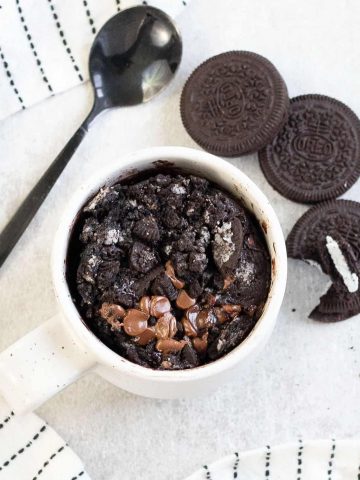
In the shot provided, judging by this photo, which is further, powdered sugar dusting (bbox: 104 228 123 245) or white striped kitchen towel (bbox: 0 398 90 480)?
white striped kitchen towel (bbox: 0 398 90 480)

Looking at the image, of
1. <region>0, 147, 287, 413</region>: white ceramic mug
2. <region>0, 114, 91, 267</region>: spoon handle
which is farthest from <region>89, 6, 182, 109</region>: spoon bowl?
<region>0, 147, 287, 413</region>: white ceramic mug

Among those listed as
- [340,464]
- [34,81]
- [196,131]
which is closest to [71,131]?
[34,81]

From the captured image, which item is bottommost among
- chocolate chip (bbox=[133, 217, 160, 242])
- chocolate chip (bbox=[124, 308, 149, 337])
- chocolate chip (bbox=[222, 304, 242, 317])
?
chocolate chip (bbox=[222, 304, 242, 317])

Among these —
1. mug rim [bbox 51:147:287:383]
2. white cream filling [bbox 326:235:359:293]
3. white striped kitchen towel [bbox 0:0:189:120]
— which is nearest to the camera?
mug rim [bbox 51:147:287:383]

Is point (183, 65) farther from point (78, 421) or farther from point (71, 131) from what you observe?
point (78, 421)

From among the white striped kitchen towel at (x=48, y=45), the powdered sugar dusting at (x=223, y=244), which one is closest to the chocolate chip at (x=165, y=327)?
the powdered sugar dusting at (x=223, y=244)

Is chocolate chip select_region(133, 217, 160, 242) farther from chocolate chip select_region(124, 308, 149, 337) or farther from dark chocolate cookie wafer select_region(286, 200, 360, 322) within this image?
dark chocolate cookie wafer select_region(286, 200, 360, 322)
